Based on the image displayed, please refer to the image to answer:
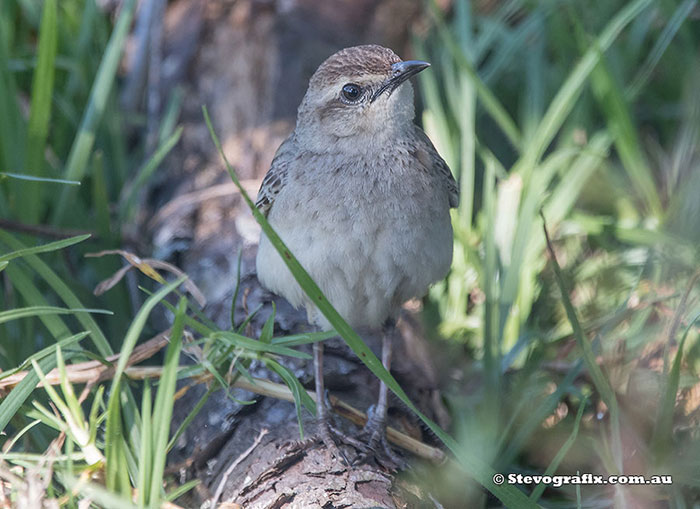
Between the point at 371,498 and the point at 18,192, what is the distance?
2.64 m

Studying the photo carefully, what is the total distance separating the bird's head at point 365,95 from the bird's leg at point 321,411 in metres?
1.10

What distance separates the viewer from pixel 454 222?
533 cm

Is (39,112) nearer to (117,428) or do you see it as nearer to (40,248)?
(40,248)

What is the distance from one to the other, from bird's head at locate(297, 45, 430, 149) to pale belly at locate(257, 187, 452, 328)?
1.43 ft

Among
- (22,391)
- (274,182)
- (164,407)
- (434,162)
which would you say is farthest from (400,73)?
(22,391)

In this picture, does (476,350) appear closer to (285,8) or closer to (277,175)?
(277,175)

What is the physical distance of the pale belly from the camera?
3768mm

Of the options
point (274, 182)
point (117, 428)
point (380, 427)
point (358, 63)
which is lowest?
point (117, 428)

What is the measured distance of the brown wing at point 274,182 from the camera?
416cm

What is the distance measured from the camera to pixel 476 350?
5016 millimetres

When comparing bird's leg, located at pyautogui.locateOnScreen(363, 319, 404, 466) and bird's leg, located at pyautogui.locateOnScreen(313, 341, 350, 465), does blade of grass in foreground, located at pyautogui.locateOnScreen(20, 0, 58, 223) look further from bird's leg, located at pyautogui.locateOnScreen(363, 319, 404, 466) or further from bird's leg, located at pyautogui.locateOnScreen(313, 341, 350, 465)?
bird's leg, located at pyautogui.locateOnScreen(363, 319, 404, 466)

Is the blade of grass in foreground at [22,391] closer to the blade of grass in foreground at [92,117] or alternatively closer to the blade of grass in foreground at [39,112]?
the blade of grass in foreground at [39,112]

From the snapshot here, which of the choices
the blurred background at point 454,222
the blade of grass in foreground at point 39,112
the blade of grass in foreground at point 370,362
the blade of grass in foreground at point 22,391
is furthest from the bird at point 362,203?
the blade of grass in foreground at point 39,112

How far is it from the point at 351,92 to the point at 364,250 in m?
0.84
